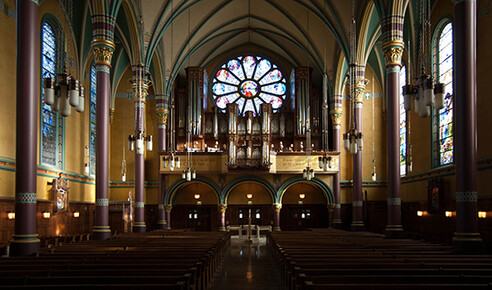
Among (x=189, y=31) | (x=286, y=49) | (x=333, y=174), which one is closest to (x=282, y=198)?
(x=333, y=174)

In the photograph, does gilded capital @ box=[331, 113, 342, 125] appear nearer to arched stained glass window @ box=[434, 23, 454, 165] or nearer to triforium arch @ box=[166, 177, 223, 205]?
triforium arch @ box=[166, 177, 223, 205]

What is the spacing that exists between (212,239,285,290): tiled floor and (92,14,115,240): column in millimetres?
5481

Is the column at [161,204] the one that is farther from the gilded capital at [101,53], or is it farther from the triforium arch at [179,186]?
the gilded capital at [101,53]

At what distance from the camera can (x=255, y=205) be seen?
3572cm

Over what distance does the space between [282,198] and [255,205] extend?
2.10m

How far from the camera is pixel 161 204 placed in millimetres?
32688

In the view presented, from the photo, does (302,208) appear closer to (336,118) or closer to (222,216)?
(222,216)

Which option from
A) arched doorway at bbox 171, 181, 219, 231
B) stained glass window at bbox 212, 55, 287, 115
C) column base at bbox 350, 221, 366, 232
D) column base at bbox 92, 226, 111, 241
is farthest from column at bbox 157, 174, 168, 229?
column base at bbox 350, 221, 366, 232

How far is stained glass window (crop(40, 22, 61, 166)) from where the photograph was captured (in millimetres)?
23769

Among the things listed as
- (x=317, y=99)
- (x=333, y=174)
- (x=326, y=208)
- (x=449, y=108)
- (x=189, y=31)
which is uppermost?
Result: (x=189, y=31)

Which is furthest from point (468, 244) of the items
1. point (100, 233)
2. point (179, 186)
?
point (179, 186)

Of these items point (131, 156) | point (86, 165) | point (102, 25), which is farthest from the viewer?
point (131, 156)

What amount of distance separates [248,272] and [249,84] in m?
24.6

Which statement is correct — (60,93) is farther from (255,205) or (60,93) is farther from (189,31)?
(255,205)
